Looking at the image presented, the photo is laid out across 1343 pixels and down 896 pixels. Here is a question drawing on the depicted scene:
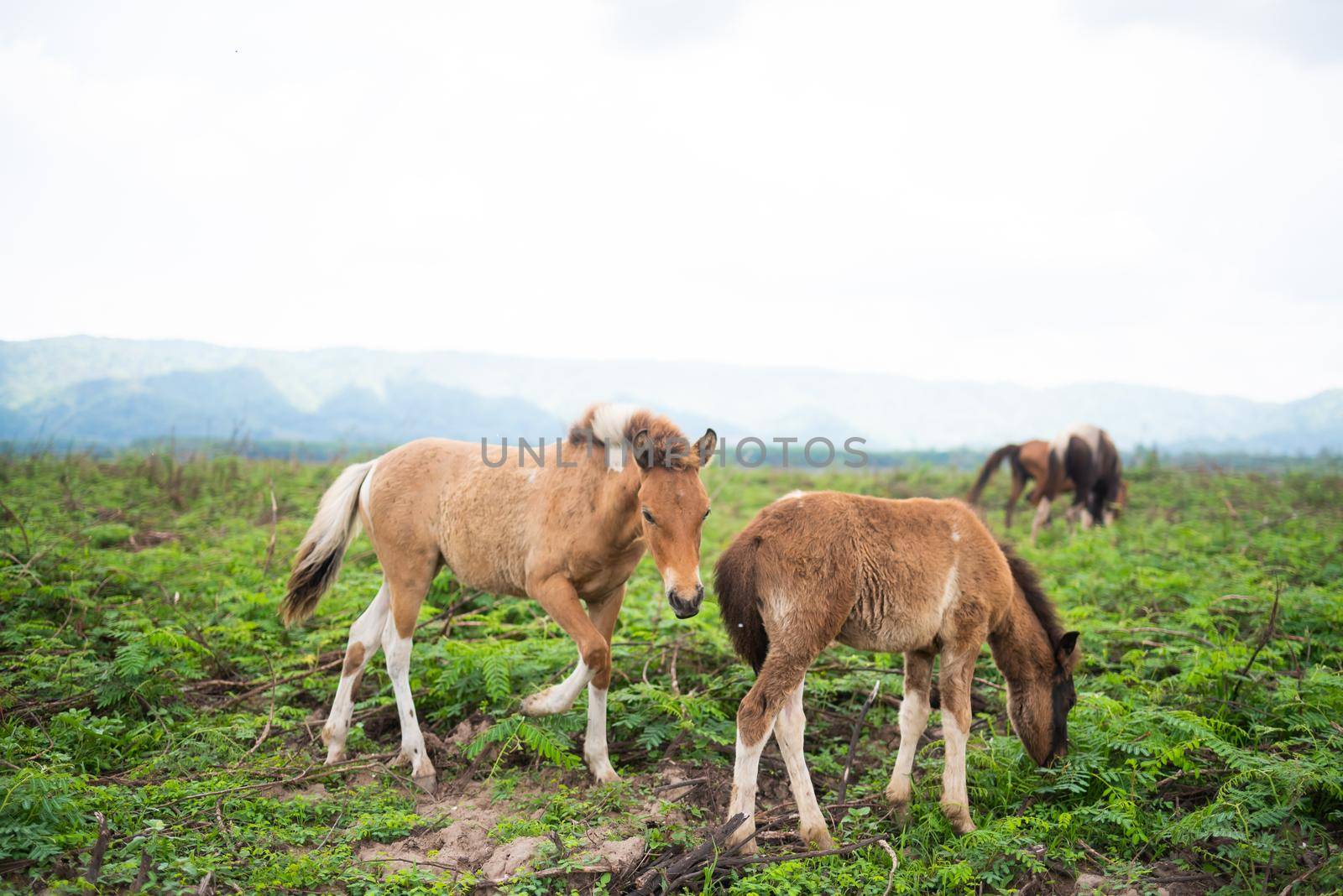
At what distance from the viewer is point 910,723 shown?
5.04 metres

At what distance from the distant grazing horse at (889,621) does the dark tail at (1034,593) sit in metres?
0.01

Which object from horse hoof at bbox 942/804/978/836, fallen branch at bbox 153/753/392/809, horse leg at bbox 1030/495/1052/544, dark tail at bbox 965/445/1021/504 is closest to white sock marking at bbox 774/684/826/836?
Result: horse hoof at bbox 942/804/978/836

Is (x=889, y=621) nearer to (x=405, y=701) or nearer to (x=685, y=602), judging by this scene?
(x=685, y=602)

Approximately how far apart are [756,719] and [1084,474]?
15810mm

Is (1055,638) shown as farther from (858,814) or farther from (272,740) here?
(272,740)

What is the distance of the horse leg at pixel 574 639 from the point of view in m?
5.14

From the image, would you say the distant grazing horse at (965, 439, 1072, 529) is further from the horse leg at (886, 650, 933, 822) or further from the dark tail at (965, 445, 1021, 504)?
the horse leg at (886, 650, 933, 822)

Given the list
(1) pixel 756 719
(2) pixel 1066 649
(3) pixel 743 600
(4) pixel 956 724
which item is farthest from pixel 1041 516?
(1) pixel 756 719

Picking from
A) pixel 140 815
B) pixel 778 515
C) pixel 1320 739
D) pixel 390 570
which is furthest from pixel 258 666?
pixel 1320 739

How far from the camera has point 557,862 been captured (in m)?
3.96

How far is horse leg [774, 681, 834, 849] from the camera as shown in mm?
4316

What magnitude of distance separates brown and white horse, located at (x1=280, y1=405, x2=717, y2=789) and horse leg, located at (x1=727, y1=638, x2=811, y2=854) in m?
0.56

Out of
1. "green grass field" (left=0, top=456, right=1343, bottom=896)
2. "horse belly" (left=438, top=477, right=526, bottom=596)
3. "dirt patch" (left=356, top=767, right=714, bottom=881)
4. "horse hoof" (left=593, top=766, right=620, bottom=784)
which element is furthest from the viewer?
"horse belly" (left=438, top=477, right=526, bottom=596)

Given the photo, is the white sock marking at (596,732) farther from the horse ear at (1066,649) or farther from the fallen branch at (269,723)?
the horse ear at (1066,649)
